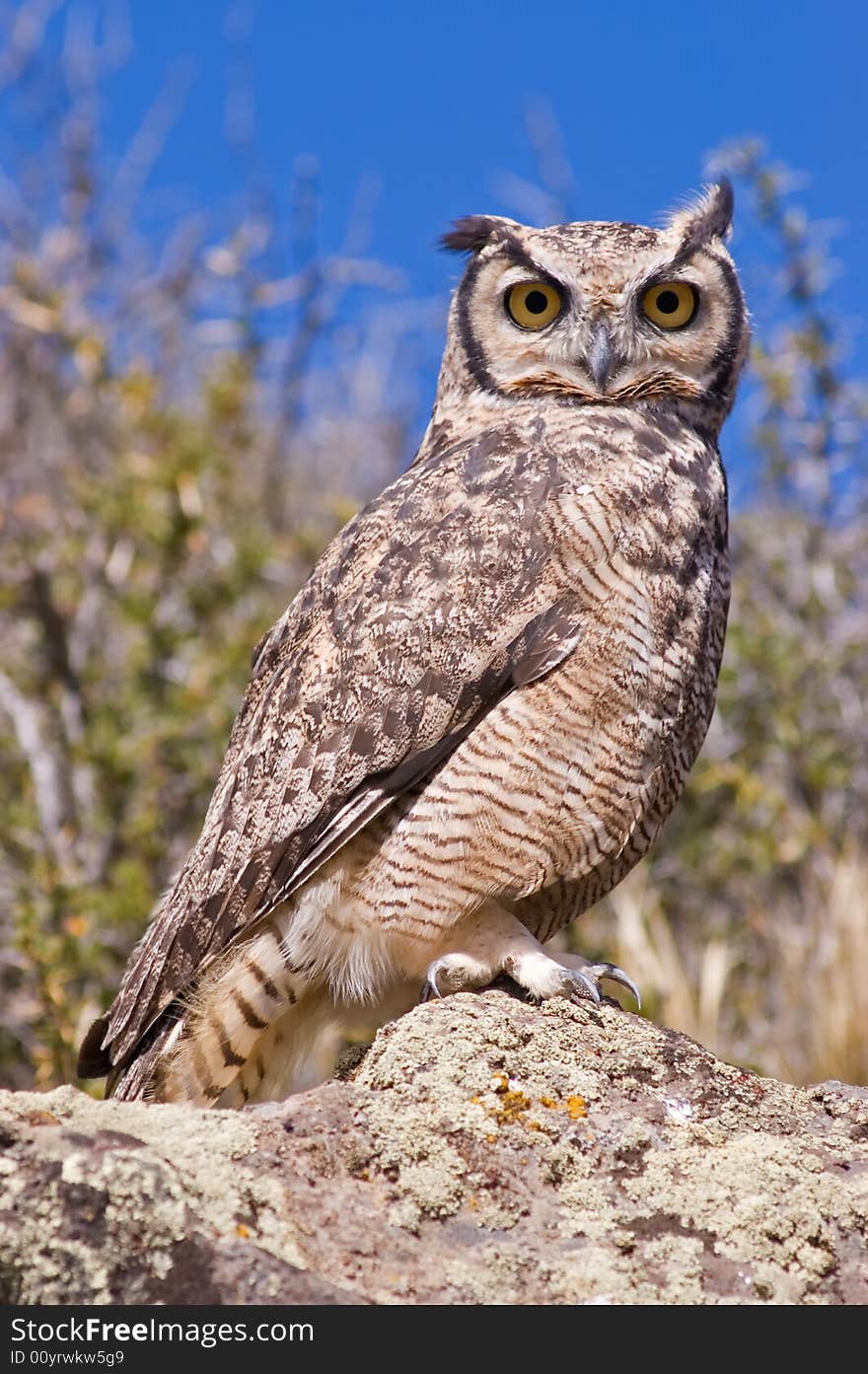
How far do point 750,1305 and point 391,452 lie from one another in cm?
1062

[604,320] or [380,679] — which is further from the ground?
[604,320]

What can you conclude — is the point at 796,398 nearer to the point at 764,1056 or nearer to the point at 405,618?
the point at 764,1056

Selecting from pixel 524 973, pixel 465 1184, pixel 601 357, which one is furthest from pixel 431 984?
pixel 601 357

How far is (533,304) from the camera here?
155 inches

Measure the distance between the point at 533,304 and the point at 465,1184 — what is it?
2322mm

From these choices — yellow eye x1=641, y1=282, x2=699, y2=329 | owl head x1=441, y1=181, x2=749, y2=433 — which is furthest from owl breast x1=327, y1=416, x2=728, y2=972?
yellow eye x1=641, y1=282, x2=699, y2=329

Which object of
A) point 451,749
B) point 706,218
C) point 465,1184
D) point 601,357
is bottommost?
point 465,1184

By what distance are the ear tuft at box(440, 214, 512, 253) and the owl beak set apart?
0.53m

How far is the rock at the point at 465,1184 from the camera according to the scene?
2061 mm

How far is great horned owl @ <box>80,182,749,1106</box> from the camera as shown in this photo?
10.6 feet

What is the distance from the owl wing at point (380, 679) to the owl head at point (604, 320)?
346 mm

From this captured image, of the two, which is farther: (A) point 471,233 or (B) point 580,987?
(A) point 471,233

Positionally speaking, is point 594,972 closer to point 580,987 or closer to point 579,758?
point 580,987

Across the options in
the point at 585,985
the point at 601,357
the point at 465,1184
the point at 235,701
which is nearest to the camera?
the point at 465,1184
